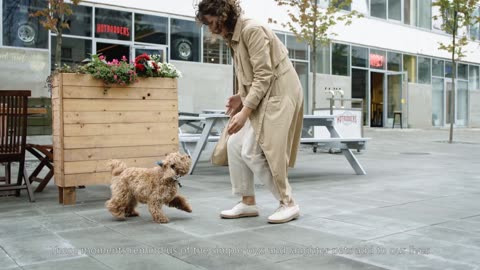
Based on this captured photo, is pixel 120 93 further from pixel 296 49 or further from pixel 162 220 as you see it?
pixel 296 49

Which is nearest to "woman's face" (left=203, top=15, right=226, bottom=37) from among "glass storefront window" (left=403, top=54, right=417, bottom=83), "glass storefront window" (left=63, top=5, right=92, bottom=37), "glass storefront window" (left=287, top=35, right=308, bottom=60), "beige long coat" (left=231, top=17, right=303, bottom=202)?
"beige long coat" (left=231, top=17, right=303, bottom=202)

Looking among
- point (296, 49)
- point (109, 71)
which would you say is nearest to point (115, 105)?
point (109, 71)

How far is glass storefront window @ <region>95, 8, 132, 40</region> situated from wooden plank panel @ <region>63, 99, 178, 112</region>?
950cm

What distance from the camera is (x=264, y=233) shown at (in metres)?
3.63

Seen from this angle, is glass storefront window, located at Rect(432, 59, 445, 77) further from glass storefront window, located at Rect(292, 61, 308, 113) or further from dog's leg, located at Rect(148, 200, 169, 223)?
dog's leg, located at Rect(148, 200, 169, 223)

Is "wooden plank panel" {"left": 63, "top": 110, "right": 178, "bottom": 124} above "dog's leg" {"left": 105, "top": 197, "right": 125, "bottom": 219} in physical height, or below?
above

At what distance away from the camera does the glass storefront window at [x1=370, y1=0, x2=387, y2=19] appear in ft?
72.3

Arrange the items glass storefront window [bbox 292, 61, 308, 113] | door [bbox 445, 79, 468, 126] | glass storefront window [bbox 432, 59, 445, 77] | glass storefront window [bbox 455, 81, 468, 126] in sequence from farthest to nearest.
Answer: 1. glass storefront window [bbox 455, 81, 468, 126]
2. door [bbox 445, 79, 468, 126]
3. glass storefront window [bbox 432, 59, 445, 77]
4. glass storefront window [bbox 292, 61, 308, 113]

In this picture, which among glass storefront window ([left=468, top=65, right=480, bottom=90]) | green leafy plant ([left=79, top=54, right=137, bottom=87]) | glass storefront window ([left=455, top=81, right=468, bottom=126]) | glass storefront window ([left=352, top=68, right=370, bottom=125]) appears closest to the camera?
green leafy plant ([left=79, top=54, right=137, bottom=87])

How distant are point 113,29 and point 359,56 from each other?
10.8 metres

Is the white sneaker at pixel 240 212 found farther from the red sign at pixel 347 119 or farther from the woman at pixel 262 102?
the red sign at pixel 347 119

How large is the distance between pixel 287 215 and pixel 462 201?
198 cm

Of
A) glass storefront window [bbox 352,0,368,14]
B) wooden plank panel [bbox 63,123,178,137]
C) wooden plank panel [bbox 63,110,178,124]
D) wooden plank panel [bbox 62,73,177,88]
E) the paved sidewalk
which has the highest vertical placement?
glass storefront window [bbox 352,0,368,14]

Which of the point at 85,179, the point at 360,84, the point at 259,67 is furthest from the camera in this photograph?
the point at 360,84
